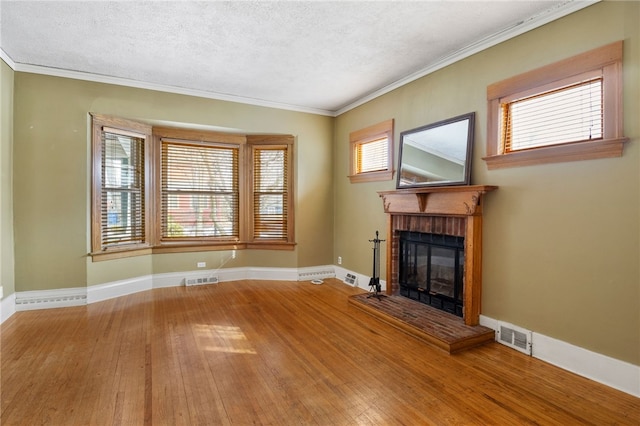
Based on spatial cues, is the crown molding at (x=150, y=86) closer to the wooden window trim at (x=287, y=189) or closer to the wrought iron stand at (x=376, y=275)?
the wooden window trim at (x=287, y=189)

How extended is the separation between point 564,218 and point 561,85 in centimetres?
109

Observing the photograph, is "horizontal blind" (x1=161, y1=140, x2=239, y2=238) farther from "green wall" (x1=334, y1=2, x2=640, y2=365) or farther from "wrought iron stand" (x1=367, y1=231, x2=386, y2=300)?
"green wall" (x1=334, y1=2, x2=640, y2=365)

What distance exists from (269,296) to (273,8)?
3491 millimetres

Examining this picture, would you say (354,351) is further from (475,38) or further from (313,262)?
(475,38)

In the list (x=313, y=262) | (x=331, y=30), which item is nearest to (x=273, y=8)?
(x=331, y=30)

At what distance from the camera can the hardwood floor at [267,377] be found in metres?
2.01

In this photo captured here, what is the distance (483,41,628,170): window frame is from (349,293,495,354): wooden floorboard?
1.61m

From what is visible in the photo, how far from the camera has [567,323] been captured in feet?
8.48

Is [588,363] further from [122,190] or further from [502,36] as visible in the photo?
[122,190]

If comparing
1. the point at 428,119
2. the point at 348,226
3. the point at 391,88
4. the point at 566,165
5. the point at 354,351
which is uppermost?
the point at 391,88

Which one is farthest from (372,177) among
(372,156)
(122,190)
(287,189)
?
(122,190)

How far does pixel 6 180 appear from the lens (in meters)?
3.70

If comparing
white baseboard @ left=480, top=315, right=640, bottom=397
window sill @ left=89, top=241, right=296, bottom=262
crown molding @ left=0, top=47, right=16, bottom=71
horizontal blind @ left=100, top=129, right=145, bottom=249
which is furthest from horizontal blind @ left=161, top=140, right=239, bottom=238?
white baseboard @ left=480, top=315, right=640, bottom=397

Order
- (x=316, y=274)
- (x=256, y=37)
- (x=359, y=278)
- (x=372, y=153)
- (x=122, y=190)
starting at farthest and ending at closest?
(x=316, y=274)
(x=359, y=278)
(x=372, y=153)
(x=122, y=190)
(x=256, y=37)
